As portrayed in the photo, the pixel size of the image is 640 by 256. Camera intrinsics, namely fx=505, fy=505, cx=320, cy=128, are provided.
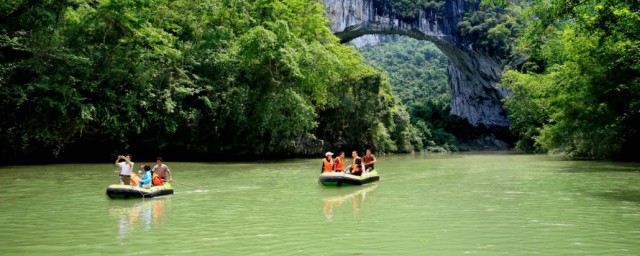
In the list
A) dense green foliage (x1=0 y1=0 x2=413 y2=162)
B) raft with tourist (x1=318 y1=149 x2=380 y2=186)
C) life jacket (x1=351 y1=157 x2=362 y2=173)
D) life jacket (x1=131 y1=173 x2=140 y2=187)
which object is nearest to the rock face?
dense green foliage (x1=0 y1=0 x2=413 y2=162)

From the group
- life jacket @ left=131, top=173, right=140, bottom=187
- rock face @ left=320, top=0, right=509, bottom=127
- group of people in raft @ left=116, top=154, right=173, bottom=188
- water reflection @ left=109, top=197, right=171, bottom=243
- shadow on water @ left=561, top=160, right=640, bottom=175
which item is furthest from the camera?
rock face @ left=320, top=0, right=509, bottom=127

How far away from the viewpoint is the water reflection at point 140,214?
22.9 feet

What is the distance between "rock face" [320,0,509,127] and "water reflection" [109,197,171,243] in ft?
122

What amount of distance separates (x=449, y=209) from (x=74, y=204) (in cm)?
676

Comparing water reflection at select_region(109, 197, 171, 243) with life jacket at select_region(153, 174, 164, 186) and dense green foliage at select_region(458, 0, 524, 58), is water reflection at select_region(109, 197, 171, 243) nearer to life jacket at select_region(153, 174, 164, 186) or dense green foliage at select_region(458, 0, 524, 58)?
life jacket at select_region(153, 174, 164, 186)

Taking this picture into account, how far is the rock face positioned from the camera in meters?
46.6

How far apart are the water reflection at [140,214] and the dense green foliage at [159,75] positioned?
37.7 ft

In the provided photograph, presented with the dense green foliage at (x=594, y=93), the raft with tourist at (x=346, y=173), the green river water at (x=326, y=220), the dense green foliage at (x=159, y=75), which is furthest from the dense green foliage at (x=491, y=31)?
the green river water at (x=326, y=220)

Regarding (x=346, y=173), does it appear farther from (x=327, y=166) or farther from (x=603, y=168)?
(x=603, y=168)

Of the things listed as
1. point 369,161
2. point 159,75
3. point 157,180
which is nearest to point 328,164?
point 369,161

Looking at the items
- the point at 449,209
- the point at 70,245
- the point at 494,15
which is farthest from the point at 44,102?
the point at 494,15

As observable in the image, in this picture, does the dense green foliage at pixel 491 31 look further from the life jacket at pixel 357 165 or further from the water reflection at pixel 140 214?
the water reflection at pixel 140 214

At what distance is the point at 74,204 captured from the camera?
30.5 feet

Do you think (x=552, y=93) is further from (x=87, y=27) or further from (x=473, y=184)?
(x=87, y=27)
